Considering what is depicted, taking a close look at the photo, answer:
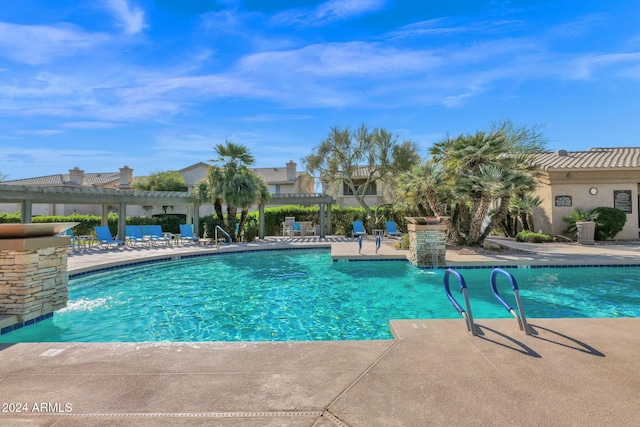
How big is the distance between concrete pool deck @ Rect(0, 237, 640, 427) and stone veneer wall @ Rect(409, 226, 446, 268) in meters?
6.55

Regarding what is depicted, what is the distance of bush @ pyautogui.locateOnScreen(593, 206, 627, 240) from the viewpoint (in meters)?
16.1

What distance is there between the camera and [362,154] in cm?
2283

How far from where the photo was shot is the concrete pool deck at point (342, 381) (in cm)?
224

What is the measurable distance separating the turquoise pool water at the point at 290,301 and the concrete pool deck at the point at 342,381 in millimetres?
1681

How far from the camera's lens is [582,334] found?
379 centimetres

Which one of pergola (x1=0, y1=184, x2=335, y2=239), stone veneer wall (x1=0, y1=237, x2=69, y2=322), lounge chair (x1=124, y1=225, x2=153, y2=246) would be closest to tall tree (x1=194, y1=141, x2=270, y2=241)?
pergola (x1=0, y1=184, x2=335, y2=239)

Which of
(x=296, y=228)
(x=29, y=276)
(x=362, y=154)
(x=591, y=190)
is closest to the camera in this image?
(x=29, y=276)

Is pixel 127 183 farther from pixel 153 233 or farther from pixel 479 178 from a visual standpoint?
pixel 479 178

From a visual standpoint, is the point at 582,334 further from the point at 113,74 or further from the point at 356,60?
the point at 113,74

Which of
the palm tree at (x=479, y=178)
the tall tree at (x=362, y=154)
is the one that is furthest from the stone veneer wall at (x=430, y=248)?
the tall tree at (x=362, y=154)

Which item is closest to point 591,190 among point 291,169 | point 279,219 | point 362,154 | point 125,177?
point 362,154

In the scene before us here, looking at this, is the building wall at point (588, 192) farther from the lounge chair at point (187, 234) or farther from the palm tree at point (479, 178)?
the lounge chair at point (187, 234)

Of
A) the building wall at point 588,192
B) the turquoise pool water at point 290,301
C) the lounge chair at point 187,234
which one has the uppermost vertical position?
the building wall at point 588,192

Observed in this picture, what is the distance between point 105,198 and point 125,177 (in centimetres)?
1744
